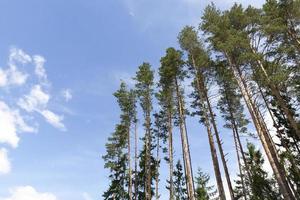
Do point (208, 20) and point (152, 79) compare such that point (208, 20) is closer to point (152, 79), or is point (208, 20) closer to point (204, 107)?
point (204, 107)

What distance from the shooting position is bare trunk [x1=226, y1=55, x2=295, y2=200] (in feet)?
39.7

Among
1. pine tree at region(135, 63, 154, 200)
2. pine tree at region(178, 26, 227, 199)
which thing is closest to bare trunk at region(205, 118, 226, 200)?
pine tree at region(178, 26, 227, 199)

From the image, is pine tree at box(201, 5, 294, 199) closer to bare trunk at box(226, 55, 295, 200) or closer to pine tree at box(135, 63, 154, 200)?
bare trunk at box(226, 55, 295, 200)

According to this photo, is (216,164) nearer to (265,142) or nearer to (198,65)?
(265,142)

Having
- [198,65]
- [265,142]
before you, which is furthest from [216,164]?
[198,65]

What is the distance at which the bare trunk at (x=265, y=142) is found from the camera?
477 inches

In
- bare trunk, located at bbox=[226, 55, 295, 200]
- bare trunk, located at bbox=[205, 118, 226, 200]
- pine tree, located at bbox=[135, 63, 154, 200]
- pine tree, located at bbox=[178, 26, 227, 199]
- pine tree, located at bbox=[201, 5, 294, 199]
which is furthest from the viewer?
pine tree, located at bbox=[135, 63, 154, 200]

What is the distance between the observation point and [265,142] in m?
13.1

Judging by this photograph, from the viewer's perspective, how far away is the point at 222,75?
18234mm

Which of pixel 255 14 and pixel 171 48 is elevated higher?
pixel 171 48

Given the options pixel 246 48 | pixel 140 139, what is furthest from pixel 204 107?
pixel 140 139

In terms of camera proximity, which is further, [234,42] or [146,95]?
[146,95]

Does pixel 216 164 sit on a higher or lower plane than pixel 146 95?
lower

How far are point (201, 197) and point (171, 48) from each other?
16144 mm
